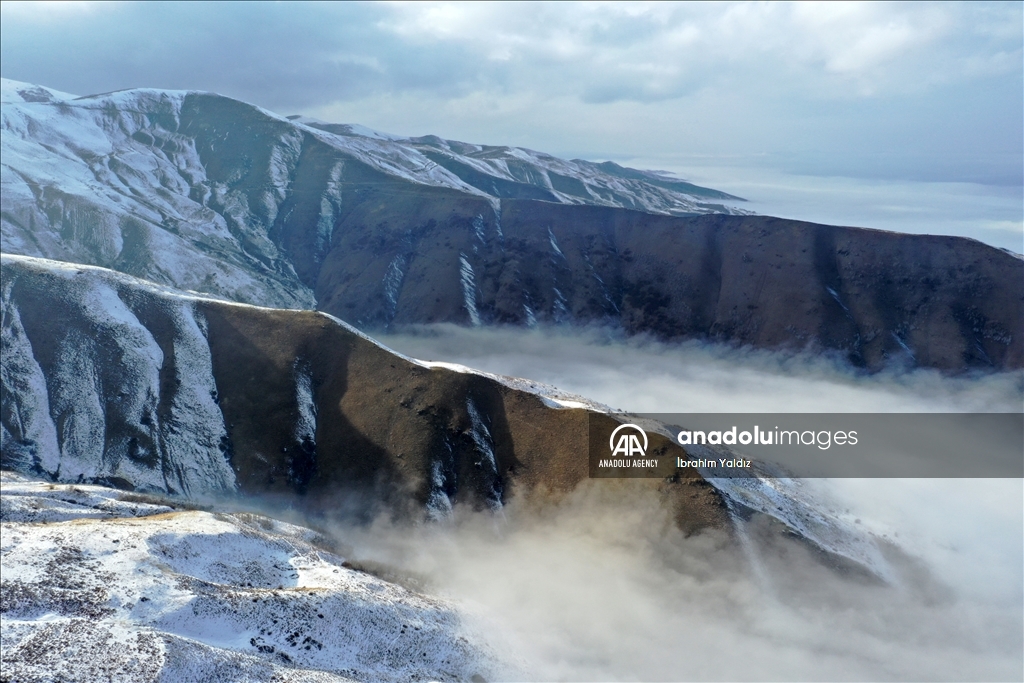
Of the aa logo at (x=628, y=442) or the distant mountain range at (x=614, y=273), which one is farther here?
the distant mountain range at (x=614, y=273)

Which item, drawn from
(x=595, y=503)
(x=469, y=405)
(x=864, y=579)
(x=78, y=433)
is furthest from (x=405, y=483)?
(x=864, y=579)

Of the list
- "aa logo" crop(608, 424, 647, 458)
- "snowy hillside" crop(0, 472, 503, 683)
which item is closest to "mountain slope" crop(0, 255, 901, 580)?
"aa logo" crop(608, 424, 647, 458)

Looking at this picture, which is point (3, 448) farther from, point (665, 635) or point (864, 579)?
point (864, 579)

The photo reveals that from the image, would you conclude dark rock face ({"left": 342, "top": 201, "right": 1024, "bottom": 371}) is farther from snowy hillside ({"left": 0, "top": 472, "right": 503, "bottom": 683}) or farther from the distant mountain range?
snowy hillside ({"left": 0, "top": 472, "right": 503, "bottom": 683})

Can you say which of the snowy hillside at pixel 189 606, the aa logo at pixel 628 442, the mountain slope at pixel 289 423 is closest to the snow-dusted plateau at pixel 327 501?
the snowy hillside at pixel 189 606

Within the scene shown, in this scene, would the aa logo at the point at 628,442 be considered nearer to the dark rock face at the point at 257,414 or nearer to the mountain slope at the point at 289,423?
the mountain slope at the point at 289,423

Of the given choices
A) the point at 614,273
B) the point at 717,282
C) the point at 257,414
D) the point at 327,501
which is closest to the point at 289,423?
the point at 257,414

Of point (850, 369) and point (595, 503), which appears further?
point (850, 369)
